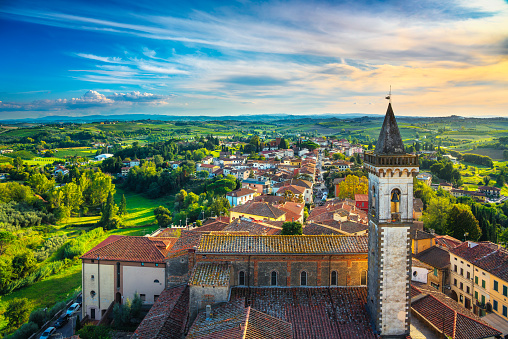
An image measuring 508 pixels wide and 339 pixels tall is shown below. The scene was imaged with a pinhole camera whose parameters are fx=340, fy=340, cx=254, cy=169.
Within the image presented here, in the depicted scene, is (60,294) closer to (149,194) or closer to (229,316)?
(229,316)

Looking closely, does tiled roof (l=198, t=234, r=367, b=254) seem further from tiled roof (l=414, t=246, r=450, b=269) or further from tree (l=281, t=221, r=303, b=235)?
tiled roof (l=414, t=246, r=450, b=269)

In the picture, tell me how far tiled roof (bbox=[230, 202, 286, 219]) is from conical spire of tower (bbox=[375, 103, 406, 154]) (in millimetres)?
25689

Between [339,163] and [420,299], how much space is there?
7538 centimetres

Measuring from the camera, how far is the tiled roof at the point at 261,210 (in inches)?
1662

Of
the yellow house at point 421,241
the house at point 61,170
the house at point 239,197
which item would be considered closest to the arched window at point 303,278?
the yellow house at point 421,241

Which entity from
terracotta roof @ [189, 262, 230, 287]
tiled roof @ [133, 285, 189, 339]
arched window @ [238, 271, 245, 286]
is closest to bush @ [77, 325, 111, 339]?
tiled roof @ [133, 285, 189, 339]

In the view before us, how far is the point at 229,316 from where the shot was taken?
15391mm

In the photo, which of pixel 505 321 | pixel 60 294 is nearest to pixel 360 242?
pixel 505 321

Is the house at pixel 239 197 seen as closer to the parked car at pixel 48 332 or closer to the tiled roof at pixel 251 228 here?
the tiled roof at pixel 251 228

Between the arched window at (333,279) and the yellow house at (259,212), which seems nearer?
the arched window at (333,279)

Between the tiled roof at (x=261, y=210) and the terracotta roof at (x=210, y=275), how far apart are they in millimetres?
23586

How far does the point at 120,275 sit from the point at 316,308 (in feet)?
50.6

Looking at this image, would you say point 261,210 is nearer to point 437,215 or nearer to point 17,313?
point 437,215

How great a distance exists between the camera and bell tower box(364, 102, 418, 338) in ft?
52.3
